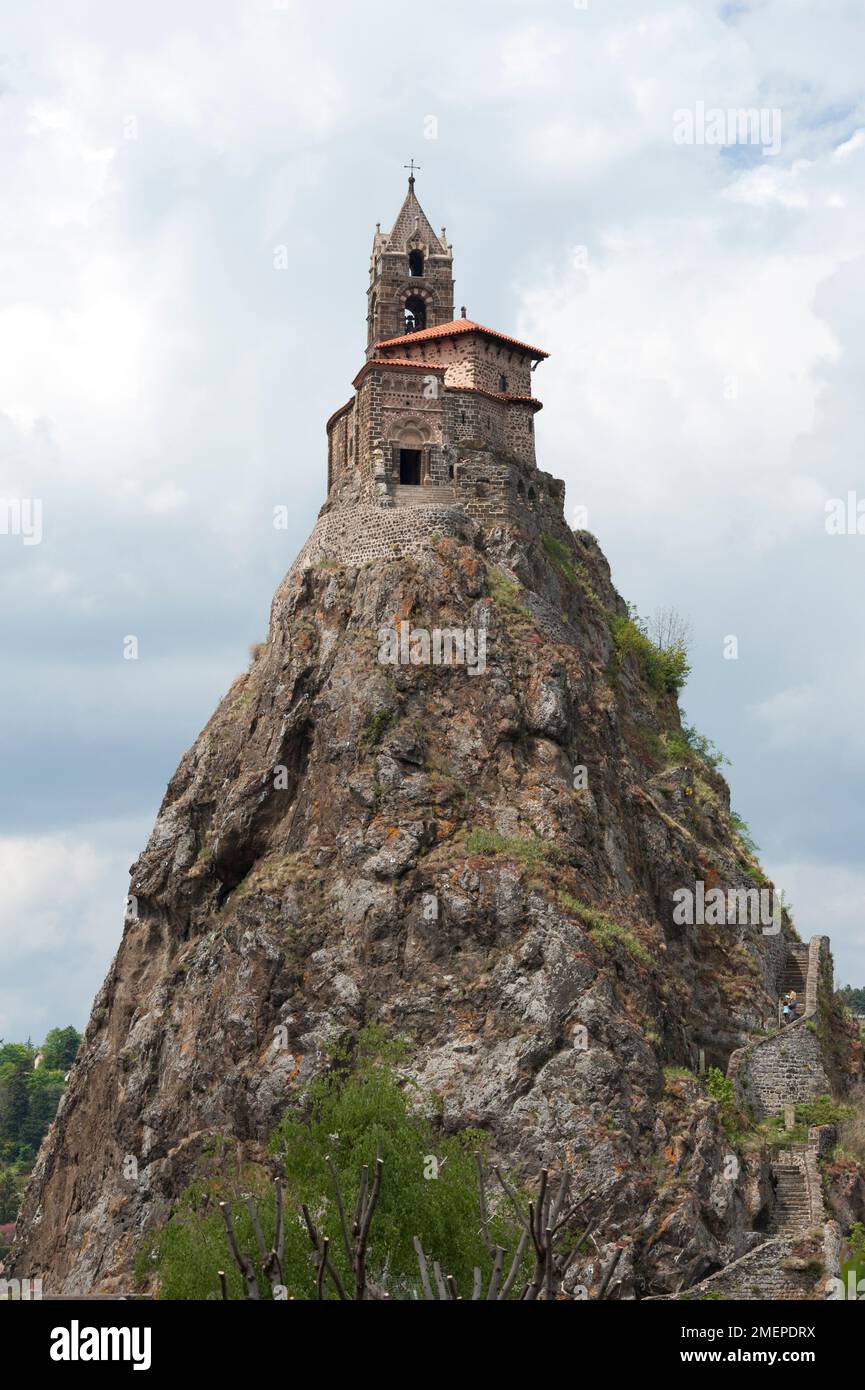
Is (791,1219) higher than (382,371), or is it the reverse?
(382,371)

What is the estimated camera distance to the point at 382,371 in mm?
75750

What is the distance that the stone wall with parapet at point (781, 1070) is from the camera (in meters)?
66.9

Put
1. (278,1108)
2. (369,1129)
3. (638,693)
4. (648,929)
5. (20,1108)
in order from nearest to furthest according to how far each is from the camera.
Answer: (369,1129)
(278,1108)
(648,929)
(638,693)
(20,1108)

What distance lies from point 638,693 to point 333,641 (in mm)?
18654

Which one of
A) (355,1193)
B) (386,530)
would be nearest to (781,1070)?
(355,1193)

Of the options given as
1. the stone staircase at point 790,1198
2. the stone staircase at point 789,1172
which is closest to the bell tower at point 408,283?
the stone staircase at point 789,1172

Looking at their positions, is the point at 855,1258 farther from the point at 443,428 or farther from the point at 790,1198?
the point at 443,428

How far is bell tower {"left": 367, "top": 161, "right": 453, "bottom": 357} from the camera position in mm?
88250

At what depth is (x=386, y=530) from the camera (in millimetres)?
73062

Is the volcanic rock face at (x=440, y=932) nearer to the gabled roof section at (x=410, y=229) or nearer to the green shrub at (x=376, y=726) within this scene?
the green shrub at (x=376, y=726)

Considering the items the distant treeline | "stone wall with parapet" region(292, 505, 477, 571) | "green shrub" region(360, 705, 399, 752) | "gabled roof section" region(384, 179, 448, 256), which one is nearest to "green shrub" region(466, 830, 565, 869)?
"green shrub" region(360, 705, 399, 752)

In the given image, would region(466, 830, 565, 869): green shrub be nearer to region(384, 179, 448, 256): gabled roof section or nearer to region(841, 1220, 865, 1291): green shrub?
region(841, 1220, 865, 1291): green shrub
